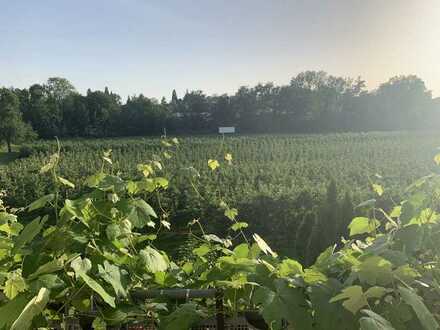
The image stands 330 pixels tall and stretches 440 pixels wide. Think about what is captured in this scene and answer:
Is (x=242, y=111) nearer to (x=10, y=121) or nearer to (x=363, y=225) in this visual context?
(x=10, y=121)

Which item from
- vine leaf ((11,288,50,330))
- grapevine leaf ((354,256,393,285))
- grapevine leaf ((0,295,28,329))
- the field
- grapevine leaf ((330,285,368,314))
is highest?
grapevine leaf ((354,256,393,285))

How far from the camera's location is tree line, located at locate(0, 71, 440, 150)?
6739 centimetres

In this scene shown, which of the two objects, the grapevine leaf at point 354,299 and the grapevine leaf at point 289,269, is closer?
the grapevine leaf at point 354,299

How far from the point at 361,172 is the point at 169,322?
24273 mm

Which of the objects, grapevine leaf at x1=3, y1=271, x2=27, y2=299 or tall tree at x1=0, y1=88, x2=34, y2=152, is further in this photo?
tall tree at x1=0, y1=88, x2=34, y2=152

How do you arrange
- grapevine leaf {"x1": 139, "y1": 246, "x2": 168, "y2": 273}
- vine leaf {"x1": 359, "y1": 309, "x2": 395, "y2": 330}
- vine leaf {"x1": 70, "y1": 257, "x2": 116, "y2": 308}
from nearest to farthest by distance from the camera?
1. vine leaf {"x1": 359, "y1": 309, "x2": 395, "y2": 330}
2. vine leaf {"x1": 70, "y1": 257, "x2": 116, "y2": 308}
3. grapevine leaf {"x1": 139, "y1": 246, "x2": 168, "y2": 273}

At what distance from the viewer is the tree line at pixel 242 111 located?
67.4 m

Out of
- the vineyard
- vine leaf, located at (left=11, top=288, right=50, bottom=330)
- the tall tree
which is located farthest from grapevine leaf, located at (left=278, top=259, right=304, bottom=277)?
the tall tree

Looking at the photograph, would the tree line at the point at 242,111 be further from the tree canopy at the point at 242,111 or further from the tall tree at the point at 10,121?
the tall tree at the point at 10,121

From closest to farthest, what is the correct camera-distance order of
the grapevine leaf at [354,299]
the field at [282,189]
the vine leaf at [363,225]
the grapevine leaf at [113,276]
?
the grapevine leaf at [354,299] < the grapevine leaf at [113,276] < the vine leaf at [363,225] < the field at [282,189]

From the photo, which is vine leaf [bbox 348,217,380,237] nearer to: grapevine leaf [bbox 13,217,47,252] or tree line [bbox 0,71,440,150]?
grapevine leaf [bbox 13,217,47,252]

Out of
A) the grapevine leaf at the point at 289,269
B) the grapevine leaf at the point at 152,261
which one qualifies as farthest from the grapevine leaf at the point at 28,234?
the grapevine leaf at the point at 289,269

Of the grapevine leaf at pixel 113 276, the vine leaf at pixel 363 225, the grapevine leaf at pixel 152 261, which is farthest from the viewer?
the vine leaf at pixel 363 225

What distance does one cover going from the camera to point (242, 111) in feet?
241
